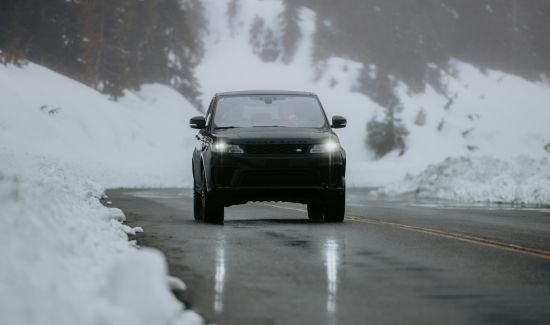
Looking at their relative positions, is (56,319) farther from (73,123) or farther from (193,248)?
(73,123)

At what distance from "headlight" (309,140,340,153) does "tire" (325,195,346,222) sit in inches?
27.5

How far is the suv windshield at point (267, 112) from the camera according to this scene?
14609mm

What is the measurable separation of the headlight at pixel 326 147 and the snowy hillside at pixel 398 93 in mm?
59940

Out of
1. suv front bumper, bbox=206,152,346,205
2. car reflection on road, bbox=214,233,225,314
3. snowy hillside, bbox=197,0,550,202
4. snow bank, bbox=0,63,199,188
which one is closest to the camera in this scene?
car reflection on road, bbox=214,233,225,314

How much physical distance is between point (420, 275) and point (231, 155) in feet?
19.4

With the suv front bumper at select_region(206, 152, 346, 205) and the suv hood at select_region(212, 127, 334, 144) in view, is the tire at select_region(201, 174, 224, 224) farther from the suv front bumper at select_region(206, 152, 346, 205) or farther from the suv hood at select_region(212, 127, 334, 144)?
the suv hood at select_region(212, 127, 334, 144)

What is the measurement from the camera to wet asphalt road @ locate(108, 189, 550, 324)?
6.10m

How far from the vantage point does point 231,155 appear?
1348 cm

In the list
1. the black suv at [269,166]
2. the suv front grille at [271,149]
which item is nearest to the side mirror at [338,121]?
the black suv at [269,166]

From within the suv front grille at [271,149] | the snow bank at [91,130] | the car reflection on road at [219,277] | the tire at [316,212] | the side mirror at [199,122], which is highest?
the snow bank at [91,130]

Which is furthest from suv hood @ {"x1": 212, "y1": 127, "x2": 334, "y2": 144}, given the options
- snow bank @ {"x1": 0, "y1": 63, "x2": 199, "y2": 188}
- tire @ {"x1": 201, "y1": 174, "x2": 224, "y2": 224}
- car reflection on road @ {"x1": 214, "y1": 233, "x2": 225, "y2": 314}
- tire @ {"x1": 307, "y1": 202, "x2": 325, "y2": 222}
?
snow bank @ {"x1": 0, "y1": 63, "x2": 199, "y2": 188}

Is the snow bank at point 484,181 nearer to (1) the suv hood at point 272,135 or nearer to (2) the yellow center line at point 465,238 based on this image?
(2) the yellow center line at point 465,238

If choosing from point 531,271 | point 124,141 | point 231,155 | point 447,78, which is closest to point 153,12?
point 124,141

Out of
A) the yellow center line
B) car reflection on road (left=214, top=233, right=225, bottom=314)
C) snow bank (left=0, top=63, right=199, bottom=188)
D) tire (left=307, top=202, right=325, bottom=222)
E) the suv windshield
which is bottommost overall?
car reflection on road (left=214, top=233, right=225, bottom=314)
